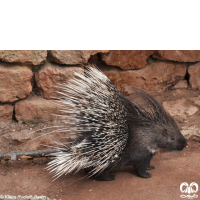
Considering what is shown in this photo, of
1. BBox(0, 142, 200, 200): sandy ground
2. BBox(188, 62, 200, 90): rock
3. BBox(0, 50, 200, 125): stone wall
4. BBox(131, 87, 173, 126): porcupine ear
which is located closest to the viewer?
BBox(0, 142, 200, 200): sandy ground

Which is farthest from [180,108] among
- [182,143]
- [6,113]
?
[6,113]

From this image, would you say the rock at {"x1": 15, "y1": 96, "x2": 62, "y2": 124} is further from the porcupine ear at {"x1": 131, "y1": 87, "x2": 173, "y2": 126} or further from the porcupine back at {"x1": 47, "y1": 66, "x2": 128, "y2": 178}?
the porcupine ear at {"x1": 131, "y1": 87, "x2": 173, "y2": 126}

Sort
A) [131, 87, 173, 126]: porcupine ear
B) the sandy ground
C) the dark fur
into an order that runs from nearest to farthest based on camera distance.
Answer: the sandy ground
the dark fur
[131, 87, 173, 126]: porcupine ear

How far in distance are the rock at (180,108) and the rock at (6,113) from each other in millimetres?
1836

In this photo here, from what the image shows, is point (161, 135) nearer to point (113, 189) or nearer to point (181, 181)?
point (181, 181)

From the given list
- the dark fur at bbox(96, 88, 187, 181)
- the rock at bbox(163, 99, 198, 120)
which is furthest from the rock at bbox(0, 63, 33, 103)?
the rock at bbox(163, 99, 198, 120)

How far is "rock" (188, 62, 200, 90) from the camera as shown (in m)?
4.16

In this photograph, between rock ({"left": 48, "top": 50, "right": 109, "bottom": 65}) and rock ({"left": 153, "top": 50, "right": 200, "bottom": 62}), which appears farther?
rock ({"left": 153, "top": 50, "right": 200, "bottom": 62})

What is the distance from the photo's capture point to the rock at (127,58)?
3.71 meters

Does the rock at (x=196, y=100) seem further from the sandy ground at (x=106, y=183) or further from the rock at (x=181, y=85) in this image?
the sandy ground at (x=106, y=183)

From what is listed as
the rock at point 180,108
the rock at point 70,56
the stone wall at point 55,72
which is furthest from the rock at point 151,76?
the rock at point 70,56

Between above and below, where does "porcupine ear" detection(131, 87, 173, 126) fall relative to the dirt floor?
above

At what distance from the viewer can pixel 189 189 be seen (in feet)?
9.09
